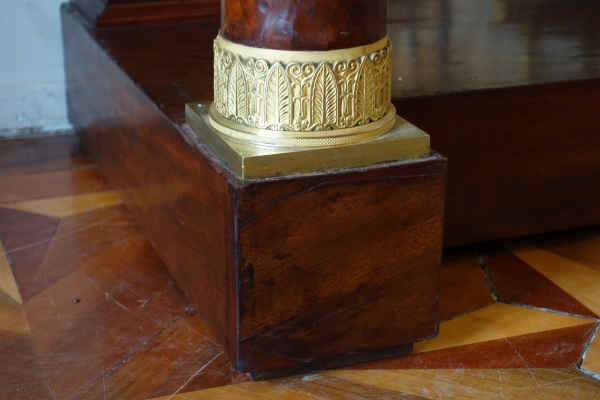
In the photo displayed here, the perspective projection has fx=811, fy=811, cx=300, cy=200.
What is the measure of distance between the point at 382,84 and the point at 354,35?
7 centimetres

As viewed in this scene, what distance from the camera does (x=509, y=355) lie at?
0.97m

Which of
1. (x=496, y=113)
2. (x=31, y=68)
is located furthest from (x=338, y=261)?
(x=31, y=68)

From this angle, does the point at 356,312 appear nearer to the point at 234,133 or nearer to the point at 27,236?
the point at 234,133

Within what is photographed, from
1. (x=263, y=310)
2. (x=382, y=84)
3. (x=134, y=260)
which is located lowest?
(x=134, y=260)

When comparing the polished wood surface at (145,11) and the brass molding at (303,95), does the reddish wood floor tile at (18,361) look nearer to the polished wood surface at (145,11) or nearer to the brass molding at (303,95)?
the brass molding at (303,95)

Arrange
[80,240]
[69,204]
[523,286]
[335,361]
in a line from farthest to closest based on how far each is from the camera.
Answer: [69,204]
[80,240]
[523,286]
[335,361]

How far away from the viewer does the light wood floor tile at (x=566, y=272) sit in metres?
1.11

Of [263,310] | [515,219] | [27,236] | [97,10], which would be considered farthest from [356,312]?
[97,10]

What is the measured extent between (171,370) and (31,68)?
104cm

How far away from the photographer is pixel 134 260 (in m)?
1.22

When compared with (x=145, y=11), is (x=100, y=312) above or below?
below

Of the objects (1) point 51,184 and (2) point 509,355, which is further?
(1) point 51,184

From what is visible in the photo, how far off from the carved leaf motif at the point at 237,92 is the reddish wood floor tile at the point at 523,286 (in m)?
0.48

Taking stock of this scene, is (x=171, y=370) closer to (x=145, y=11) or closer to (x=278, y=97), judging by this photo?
(x=278, y=97)
